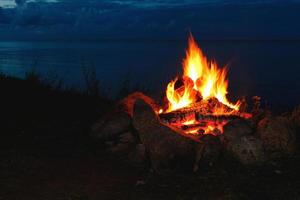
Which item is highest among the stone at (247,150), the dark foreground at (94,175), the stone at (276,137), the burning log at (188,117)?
the burning log at (188,117)

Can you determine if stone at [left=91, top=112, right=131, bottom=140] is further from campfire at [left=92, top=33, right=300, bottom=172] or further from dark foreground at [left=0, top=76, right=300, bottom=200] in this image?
dark foreground at [left=0, top=76, right=300, bottom=200]

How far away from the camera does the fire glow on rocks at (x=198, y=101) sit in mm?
8945

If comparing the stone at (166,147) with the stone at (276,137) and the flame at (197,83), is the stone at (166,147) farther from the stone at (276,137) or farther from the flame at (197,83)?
the flame at (197,83)

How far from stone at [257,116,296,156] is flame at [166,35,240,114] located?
69.7 inches

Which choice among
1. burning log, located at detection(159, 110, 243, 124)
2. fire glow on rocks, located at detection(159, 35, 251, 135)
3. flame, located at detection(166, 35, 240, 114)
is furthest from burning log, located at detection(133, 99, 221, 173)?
flame, located at detection(166, 35, 240, 114)

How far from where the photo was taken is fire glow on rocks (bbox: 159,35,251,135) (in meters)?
8.95

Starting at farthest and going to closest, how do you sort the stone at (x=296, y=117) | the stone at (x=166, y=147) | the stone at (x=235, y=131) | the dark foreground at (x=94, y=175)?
the stone at (x=296, y=117) < the stone at (x=235, y=131) < the stone at (x=166, y=147) < the dark foreground at (x=94, y=175)

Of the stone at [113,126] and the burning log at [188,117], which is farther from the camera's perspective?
the burning log at [188,117]

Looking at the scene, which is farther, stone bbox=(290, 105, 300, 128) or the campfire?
stone bbox=(290, 105, 300, 128)

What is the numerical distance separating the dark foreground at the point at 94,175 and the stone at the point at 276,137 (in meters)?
0.20

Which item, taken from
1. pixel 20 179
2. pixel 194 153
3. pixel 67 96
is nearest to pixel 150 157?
pixel 194 153

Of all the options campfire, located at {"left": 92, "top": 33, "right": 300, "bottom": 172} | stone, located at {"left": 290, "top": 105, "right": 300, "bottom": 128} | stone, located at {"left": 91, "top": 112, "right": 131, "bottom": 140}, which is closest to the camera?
campfire, located at {"left": 92, "top": 33, "right": 300, "bottom": 172}

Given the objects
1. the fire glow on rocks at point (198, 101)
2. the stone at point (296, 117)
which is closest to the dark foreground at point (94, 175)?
the stone at point (296, 117)

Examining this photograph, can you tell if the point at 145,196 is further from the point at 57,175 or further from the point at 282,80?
the point at 282,80
